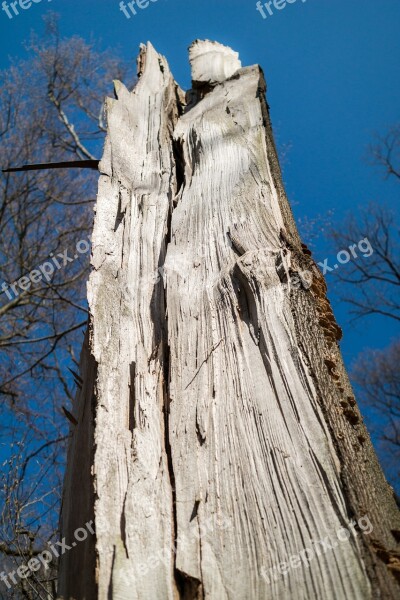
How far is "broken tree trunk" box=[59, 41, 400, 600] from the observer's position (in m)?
1.08

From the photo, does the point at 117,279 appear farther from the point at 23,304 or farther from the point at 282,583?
the point at 23,304

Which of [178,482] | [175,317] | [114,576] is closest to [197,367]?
[175,317]

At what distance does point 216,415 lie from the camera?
4.48 ft

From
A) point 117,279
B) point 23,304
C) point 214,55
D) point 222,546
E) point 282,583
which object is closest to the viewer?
point 282,583

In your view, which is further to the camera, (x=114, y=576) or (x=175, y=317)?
(x=175, y=317)

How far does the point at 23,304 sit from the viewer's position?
8.85 m

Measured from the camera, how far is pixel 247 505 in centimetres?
117

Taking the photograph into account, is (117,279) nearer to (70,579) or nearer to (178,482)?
(178,482)

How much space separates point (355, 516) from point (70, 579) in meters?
0.76

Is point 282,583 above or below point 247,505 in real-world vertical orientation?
below

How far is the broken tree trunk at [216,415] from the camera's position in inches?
42.5

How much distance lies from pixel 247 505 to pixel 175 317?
0.66m

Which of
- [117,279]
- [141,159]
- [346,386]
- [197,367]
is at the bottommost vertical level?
[346,386]

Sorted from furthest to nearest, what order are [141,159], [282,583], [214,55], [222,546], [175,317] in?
[214,55]
[141,159]
[175,317]
[222,546]
[282,583]
